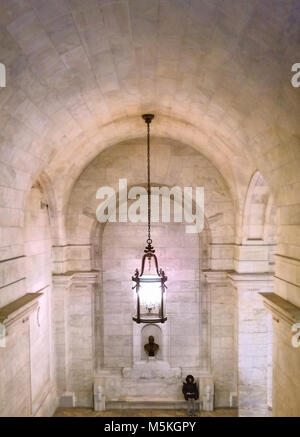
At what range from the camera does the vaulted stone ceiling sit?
132 inches

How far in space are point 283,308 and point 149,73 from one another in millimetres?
3725

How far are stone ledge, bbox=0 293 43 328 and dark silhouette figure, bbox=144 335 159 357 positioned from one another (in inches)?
199

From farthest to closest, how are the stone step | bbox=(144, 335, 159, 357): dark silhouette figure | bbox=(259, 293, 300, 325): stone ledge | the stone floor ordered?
bbox=(144, 335, 159, 357): dark silhouette figure, the stone step, the stone floor, bbox=(259, 293, 300, 325): stone ledge

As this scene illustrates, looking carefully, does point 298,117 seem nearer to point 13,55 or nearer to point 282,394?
point 13,55

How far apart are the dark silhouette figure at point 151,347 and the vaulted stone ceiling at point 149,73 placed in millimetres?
5719

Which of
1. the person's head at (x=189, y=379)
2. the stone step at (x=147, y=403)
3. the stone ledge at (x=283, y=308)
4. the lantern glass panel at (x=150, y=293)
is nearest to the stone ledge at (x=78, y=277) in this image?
the lantern glass panel at (x=150, y=293)

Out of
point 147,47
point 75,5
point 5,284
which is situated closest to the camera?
point 75,5

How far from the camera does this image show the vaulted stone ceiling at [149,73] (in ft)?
11.0

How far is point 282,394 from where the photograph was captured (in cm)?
Result: 516

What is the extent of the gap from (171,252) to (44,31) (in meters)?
7.22

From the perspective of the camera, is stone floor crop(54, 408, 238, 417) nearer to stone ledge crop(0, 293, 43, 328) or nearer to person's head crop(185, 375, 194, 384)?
person's head crop(185, 375, 194, 384)

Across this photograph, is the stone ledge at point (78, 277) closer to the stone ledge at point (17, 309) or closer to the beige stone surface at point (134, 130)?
the beige stone surface at point (134, 130)

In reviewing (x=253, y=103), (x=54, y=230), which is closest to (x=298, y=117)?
(x=253, y=103)

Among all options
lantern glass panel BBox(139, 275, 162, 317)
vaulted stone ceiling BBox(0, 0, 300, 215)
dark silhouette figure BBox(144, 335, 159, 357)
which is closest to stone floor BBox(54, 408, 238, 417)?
dark silhouette figure BBox(144, 335, 159, 357)
